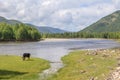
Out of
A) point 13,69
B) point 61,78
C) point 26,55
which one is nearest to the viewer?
point 61,78

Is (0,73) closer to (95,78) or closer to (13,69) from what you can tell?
(13,69)

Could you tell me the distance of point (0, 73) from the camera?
47.3 m

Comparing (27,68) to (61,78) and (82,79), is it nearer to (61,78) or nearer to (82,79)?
(61,78)

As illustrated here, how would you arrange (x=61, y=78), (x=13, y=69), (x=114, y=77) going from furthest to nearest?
1. (x=13, y=69)
2. (x=61, y=78)
3. (x=114, y=77)

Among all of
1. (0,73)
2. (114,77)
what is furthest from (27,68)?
(114,77)

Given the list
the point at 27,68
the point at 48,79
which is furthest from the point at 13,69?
the point at 48,79

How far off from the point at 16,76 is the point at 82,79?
35.1 feet

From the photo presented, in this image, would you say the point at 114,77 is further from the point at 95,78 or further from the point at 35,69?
the point at 35,69

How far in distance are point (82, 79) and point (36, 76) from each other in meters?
8.51

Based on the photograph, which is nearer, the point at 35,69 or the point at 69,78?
the point at 69,78

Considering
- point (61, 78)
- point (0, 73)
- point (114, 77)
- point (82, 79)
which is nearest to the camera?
point (114, 77)

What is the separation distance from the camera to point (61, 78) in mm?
44000

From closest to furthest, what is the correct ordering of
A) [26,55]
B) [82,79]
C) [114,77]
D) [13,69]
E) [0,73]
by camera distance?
[114,77] < [82,79] < [0,73] < [13,69] < [26,55]

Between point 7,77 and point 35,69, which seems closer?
point 7,77
